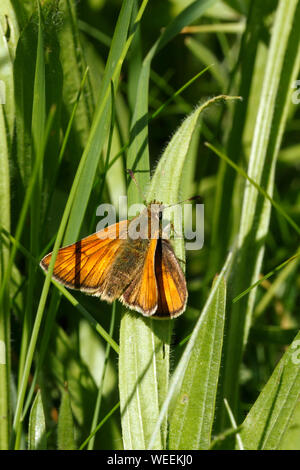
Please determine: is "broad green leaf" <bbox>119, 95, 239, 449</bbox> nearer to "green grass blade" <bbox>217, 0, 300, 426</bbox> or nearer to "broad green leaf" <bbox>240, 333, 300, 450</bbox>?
"broad green leaf" <bbox>240, 333, 300, 450</bbox>

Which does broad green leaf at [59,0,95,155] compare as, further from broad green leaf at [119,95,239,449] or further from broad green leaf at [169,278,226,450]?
broad green leaf at [169,278,226,450]

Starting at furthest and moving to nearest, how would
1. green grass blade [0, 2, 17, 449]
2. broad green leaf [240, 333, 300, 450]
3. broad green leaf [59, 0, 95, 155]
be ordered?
broad green leaf [59, 0, 95, 155] < green grass blade [0, 2, 17, 449] < broad green leaf [240, 333, 300, 450]

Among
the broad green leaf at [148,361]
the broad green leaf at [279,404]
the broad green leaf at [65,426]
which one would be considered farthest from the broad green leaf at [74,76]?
the broad green leaf at [279,404]

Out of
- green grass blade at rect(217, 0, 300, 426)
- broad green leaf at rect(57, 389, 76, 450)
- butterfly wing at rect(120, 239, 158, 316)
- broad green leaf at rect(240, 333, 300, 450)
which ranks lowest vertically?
broad green leaf at rect(57, 389, 76, 450)

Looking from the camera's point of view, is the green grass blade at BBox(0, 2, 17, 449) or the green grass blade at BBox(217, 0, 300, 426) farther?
the green grass blade at BBox(217, 0, 300, 426)

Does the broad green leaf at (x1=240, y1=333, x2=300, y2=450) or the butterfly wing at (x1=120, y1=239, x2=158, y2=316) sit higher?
the butterfly wing at (x1=120, y1=239, x2=158, y2=316)

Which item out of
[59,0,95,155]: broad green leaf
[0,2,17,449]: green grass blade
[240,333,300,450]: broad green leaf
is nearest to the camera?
[240,333,300,450]: broad green leaf

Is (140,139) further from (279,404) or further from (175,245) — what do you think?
(279,404)

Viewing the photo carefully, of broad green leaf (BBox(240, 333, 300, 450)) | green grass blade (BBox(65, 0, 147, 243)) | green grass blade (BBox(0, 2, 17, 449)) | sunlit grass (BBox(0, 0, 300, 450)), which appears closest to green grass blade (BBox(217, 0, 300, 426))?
sunlit grass (BBox(0, 0, 300, 450))

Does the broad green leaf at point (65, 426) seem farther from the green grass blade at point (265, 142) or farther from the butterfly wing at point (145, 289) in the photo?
the green grass blade at point (265, 142)
